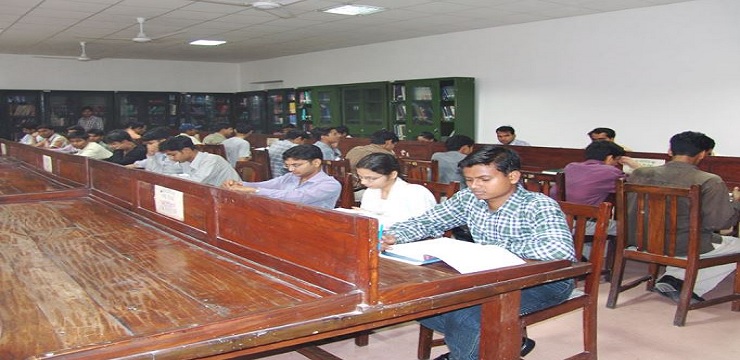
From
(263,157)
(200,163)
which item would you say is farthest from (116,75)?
(200,163)

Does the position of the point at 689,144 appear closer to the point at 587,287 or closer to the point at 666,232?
the point at 666,232

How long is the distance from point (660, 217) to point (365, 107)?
6.55 metres

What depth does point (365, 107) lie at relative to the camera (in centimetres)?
934

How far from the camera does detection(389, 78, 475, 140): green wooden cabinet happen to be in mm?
7801

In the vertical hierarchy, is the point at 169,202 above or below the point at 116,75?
below

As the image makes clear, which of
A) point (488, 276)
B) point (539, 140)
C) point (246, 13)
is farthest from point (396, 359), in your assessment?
point (539, 140)

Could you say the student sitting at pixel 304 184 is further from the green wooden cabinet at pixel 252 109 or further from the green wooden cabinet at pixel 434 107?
the green wooden cabinet at pixel 252 109

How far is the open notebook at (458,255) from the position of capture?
1567mm

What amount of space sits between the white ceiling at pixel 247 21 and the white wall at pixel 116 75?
87cm

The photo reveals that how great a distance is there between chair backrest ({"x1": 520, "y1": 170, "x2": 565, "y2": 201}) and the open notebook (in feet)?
5.97

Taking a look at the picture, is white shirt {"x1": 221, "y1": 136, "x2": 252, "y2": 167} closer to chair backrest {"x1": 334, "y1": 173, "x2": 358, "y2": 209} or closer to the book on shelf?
the book on shelf

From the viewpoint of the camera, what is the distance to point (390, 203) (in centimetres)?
281

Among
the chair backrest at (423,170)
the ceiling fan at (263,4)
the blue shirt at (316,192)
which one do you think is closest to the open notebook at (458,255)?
the blue shirt at (316,192)

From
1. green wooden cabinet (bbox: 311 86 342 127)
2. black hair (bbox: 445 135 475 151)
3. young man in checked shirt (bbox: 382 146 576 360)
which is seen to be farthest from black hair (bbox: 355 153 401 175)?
green wooden cabinet (bbox: 311 86 342 127)
